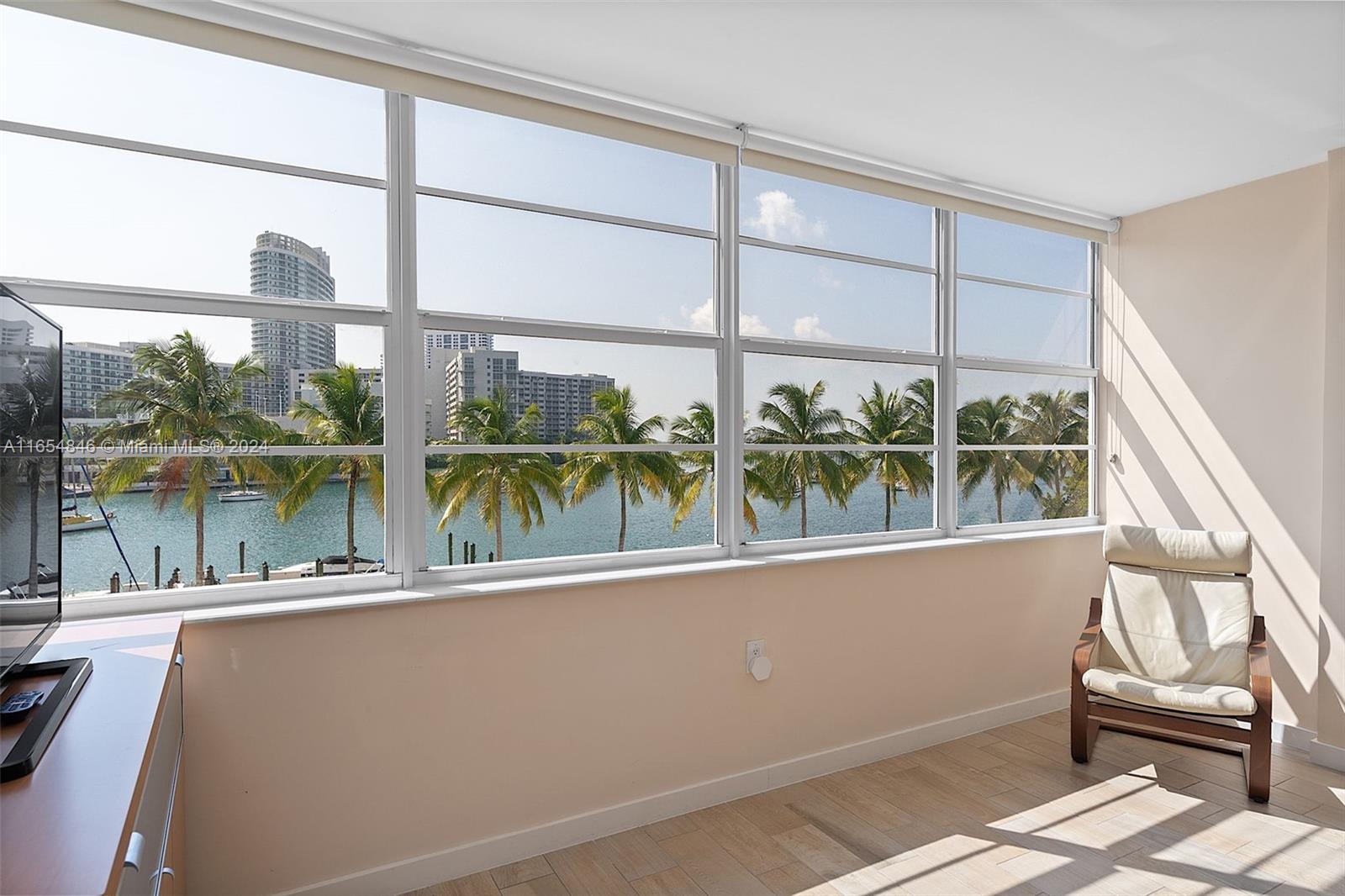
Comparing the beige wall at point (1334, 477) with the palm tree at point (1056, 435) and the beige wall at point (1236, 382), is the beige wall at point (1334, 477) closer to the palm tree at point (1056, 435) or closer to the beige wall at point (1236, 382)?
the beige wall at point (1236, 382)

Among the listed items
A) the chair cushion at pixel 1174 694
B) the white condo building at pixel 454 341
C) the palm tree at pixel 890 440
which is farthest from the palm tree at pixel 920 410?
the white condo building at pixel 454 341

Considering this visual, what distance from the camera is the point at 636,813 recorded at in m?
2.92

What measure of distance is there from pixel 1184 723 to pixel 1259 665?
0.39m

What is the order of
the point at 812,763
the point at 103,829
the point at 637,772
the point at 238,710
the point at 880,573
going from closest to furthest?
the point at 103,829 < the point at 238,710 < the point at 637,772 < the point at 812,763 < the point at 880,573

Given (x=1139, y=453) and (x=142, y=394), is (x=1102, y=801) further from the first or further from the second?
(x=142, y=394)

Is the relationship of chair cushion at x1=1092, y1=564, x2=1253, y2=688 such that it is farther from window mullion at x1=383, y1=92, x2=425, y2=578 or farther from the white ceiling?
window mullion at x1=383, y1=92, x2=425, y2=578

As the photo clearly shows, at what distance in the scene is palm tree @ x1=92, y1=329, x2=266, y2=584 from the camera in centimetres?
226

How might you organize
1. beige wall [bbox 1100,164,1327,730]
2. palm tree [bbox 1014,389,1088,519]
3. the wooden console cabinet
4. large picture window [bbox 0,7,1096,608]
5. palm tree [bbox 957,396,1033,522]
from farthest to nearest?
1. palm tree [bbox 1014,389,1088,519]
2. palm tree [bbox 957,396,1033,522]
3. beige wall [bbox 1100,164,1327,730]
4. large picture window [bbox 0,7,1096,608]
5. the wooden console cabinet

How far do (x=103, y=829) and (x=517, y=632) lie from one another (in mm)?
1703

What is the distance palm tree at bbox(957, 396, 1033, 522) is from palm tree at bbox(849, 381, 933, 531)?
29 centimetres

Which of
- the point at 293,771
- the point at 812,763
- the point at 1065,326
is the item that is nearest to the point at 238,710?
the point at 293,771

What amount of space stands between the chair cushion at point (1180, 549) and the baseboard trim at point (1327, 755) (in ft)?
2.76

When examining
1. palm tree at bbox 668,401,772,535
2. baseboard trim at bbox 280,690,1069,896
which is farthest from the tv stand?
palm tree at bbox 668,401,772,535

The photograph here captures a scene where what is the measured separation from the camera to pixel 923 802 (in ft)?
10.2
